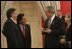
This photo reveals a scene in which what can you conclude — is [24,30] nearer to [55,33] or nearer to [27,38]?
[27,38]

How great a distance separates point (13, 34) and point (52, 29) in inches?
25.9

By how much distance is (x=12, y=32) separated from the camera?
4418mm

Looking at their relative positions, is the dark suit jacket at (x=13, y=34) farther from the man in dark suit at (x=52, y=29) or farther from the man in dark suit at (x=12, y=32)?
the man in dark suit at (x=52, y=29)

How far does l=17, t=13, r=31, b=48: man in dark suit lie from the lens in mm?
4516

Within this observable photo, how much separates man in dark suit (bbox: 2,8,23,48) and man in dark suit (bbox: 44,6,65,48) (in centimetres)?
47

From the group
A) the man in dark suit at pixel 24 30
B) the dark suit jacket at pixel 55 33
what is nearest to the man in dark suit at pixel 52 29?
the dark suit jacket at pixel 55 33

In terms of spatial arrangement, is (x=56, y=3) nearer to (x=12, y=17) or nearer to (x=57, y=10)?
(x=57, y=10)

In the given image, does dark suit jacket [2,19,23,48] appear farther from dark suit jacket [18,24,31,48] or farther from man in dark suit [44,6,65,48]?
man in dark suit [44,6,65,48]

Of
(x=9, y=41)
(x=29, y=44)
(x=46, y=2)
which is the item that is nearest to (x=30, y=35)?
(x=29, y=44)

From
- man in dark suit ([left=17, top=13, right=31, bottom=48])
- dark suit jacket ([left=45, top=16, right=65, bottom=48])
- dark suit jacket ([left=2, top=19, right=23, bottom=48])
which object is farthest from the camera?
man in dark suit ([left=17, top=13, right=31, bottom=48])

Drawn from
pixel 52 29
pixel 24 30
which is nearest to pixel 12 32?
pixel 24 30

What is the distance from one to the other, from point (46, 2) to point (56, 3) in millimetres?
219

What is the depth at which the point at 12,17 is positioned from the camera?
4.46 meters

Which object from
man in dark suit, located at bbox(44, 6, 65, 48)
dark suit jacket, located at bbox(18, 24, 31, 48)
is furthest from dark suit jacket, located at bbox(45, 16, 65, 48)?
dark suit jacket, located at bbox(18, 24, 31, 48)
